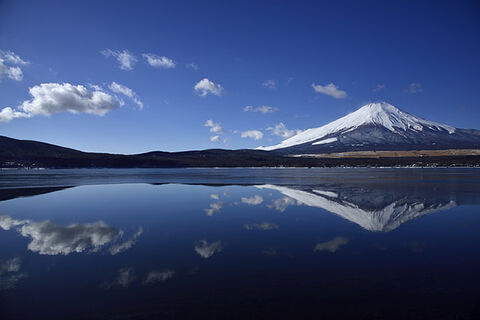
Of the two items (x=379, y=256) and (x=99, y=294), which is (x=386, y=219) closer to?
(x=379, y=256)

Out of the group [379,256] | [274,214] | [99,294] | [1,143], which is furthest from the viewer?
[1,143]

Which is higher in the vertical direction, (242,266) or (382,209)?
(382,209)

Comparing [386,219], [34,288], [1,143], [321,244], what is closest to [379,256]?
[321,244]

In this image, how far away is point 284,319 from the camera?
5164 millimetres

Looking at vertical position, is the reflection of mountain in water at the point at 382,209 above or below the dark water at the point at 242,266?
above

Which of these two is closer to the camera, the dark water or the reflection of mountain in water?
the dark water

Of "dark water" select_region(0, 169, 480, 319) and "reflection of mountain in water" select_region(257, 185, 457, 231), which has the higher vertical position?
"reflection of mountain in water" select_region(257, 185, 457, 231)

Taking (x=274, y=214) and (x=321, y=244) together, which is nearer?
(x=321, y=244)

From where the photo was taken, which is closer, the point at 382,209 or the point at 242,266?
the point at 242,266

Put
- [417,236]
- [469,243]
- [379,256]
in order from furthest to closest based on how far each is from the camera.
→ 1. [417,236]
2. [469,243]
3. [379,256]

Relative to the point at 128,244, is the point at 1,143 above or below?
above

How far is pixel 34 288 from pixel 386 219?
42.6 ft

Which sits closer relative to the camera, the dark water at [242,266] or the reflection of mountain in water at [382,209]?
the dark water at [242,266]

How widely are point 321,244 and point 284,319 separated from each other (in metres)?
4.89
